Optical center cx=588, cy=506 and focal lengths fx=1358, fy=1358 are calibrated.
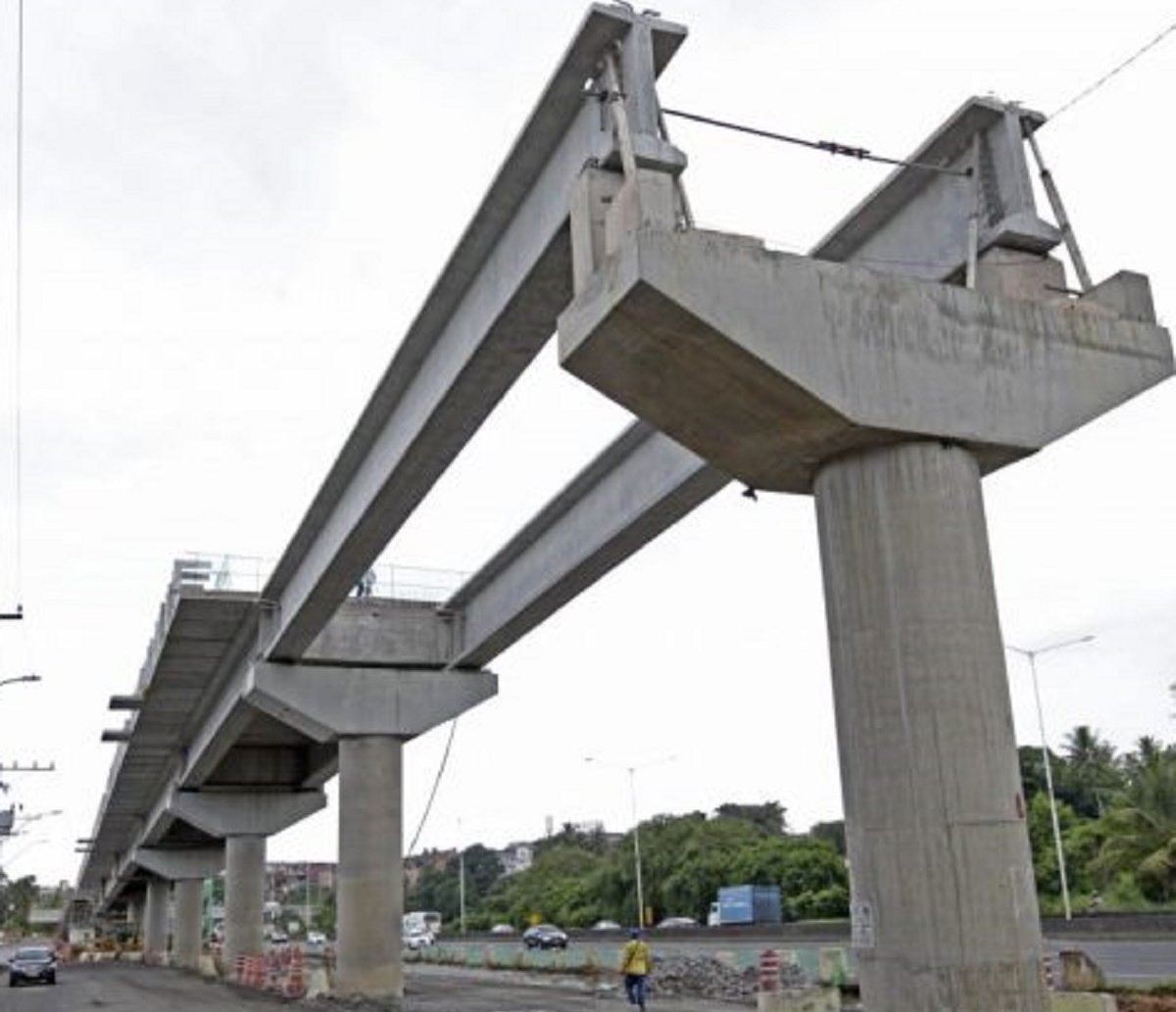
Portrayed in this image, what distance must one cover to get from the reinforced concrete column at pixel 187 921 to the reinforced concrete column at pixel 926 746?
58.8 meters

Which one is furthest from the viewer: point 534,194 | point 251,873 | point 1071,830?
point 1071,830

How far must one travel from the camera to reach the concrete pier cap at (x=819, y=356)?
963 centimetres

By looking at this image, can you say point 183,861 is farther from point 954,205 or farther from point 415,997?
point 954,205

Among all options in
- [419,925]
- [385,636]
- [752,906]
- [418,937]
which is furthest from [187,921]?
[385,636]

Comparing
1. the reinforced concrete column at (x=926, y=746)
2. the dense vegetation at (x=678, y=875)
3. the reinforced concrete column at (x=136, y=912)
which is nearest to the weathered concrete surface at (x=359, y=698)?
the reinforced concrete column at (x=926, y=746)

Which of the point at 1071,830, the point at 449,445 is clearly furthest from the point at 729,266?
the point at 1071,830

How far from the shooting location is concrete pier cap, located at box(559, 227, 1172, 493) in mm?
9633

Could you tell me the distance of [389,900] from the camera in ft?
88.3

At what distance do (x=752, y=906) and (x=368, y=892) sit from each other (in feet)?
142

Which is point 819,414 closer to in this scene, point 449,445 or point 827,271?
point 827,271

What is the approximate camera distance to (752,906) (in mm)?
66312

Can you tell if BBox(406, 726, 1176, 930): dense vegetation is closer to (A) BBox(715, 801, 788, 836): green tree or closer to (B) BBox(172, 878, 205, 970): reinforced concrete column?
(A) BBox(715, 801, 788, 836): green tree

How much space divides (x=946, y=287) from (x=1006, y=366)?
2.59 ft

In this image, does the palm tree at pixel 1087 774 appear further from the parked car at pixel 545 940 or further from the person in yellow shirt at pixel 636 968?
the person in yellow shirt at pixel 636 968
